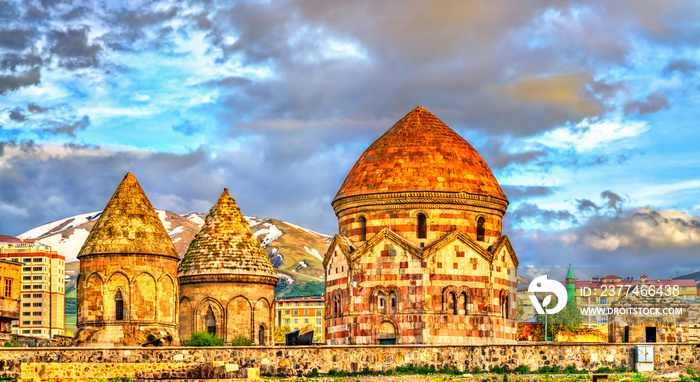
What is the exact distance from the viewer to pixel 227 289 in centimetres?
5328

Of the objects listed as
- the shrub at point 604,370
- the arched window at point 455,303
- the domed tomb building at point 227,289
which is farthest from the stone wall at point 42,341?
the shrub at point 604,370

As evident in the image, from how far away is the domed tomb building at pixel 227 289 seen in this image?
53.0 m

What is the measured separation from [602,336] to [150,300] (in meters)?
28.3

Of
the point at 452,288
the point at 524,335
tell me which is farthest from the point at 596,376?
the point at 524,335

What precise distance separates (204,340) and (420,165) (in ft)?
43.1

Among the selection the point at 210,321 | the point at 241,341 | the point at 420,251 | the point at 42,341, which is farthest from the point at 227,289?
the point at 42,341

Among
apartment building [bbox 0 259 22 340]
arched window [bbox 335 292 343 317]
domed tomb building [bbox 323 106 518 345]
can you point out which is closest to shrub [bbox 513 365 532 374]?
domed tomb building [bbox 323 106 518 345]

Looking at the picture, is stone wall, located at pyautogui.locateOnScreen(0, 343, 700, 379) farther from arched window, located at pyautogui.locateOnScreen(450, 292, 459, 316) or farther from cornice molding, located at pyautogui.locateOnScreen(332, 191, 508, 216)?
cornice molding, located at pyautogui.locateOnScreen(332, 191, 508, 216)

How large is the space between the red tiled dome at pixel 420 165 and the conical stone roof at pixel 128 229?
9028mm

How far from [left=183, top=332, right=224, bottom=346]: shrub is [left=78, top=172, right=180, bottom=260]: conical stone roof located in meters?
3.91

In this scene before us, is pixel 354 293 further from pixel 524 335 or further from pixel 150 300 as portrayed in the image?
pixel 524 335

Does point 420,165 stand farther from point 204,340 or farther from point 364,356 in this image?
point 364,356

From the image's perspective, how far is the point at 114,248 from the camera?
163 ft

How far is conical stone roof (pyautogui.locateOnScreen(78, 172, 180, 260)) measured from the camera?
5003 cm
